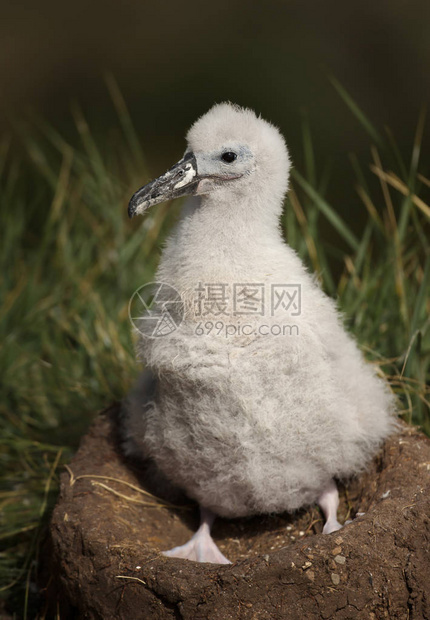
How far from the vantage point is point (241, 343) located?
2.71m

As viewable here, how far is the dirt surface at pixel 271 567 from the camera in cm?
248

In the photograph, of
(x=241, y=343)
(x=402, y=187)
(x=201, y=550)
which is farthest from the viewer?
(x=402, y=187)

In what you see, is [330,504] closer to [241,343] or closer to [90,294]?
[241,343]

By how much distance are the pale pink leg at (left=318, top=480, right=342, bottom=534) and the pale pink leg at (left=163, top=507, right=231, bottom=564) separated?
1.40 ft

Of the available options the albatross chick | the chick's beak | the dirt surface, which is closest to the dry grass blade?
the albatross chick

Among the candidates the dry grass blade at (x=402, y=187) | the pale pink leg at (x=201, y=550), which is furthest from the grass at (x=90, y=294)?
the pale pink leg at (x=201, y=550)

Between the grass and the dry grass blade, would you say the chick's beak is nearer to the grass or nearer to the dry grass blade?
the grass

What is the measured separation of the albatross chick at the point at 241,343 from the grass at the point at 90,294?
2.31 feet

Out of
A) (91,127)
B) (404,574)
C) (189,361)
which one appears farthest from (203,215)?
(91,127)

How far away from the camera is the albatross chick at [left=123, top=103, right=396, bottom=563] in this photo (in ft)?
8.86

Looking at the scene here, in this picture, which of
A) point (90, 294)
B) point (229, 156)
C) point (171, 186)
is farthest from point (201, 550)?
point (90, 294)

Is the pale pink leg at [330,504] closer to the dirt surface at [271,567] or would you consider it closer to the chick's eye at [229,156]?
the dirt surface at [271,567]

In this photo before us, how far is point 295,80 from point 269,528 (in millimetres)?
5602

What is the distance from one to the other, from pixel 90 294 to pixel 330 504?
83.7 inches
